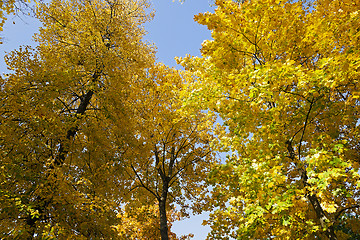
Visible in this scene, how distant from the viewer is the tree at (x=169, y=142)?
1130 cm

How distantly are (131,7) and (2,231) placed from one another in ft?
40.4

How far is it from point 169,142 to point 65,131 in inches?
218

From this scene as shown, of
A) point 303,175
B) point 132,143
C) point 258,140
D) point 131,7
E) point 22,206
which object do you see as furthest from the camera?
point 131,7

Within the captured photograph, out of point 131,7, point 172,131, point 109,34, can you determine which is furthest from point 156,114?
point 131,7

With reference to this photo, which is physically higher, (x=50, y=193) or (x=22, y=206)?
(x=50, y=193)

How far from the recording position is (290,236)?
6000mm

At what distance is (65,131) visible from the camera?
738cm

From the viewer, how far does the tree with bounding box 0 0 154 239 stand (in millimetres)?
6102

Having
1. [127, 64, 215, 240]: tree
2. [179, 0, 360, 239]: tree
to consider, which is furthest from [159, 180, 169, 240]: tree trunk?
[179, 0, 360, 239]: tree

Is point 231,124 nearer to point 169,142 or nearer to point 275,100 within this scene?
point 275,100

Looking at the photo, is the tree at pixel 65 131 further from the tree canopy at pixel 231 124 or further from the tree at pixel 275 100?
the tree at pixel 275 100

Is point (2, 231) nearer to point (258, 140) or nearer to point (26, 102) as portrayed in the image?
point (26, 102)

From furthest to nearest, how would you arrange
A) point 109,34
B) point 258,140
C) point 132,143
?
point 109,34 → point 132,143 → point 258,140

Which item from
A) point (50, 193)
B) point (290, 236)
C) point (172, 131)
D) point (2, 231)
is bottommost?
point (2, 231)
